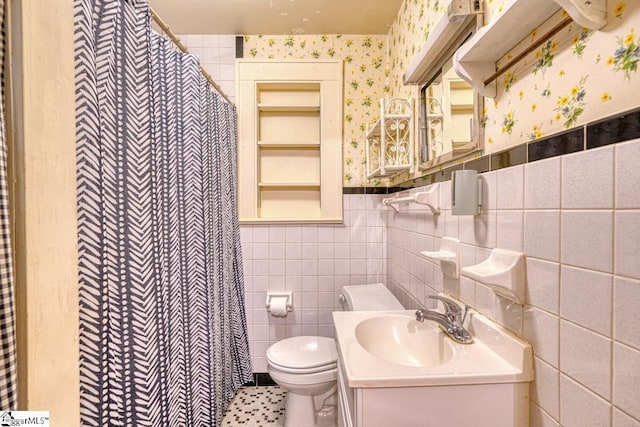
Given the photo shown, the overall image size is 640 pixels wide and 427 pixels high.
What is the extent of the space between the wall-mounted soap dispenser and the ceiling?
1438mm

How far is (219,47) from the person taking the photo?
2215 millimetres

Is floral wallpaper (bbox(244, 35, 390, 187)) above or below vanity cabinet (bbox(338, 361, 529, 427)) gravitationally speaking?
above

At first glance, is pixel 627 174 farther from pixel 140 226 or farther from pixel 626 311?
pixel 140 226

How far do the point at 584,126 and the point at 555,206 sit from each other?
178 mm

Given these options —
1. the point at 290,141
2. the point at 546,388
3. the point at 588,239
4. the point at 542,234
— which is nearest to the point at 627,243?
the point at 588,239

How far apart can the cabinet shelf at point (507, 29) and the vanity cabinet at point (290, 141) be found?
4.25 feet

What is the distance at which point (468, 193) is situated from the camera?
98cm

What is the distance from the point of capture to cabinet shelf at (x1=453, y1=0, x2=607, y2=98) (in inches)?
22.8

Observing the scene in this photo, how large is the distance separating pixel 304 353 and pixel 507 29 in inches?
66.4

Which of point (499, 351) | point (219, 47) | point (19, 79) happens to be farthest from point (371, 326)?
point (219, 47)

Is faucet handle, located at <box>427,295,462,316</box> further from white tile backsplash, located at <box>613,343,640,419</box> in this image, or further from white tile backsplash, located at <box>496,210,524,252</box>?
white tile backsplash, located at <box>613,343,640,419</box>

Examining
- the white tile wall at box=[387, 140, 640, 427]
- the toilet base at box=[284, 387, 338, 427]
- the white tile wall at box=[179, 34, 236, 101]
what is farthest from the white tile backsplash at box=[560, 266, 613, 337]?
the white tile wall at box=[179, 34, 236, 101]

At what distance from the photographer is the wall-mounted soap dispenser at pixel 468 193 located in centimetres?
97

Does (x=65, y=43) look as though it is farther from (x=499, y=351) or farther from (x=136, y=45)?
(x=499, y=351)
